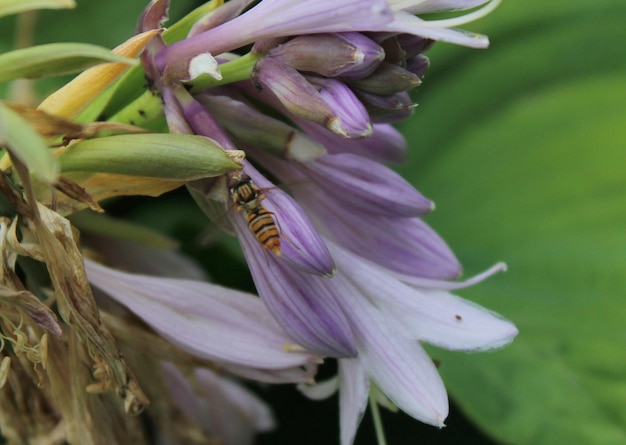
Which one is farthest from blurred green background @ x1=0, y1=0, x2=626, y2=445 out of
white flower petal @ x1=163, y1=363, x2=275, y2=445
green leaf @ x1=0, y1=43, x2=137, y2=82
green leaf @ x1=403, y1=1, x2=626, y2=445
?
green leaf @ x1=0, y1=43, x2=137, y2=82

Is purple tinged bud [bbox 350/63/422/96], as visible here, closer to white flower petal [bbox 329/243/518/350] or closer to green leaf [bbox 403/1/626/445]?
white flower petal [bbox 329/243/518/350]

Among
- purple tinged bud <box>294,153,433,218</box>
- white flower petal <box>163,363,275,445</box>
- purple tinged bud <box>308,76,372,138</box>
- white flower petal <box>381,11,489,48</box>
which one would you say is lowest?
white flower petal <box>163,363,275,445</box>

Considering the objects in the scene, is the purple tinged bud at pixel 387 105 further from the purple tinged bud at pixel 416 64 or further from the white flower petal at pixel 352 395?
the white flower petal at pixel 352 395

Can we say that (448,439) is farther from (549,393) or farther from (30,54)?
(30,54)

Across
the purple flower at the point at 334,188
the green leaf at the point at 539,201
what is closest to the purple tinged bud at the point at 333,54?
the purple flower at the point at 334,188

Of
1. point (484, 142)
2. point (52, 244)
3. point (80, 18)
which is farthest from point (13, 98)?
point (484, 142)

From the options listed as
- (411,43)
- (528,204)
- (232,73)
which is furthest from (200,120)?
(528,204)

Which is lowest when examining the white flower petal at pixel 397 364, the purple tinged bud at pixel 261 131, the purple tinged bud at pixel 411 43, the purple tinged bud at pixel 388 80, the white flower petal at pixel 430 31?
the white flower petal at pixel 397 364

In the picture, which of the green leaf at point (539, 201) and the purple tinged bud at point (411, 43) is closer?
the purple tinged bud at point (411, 43)
